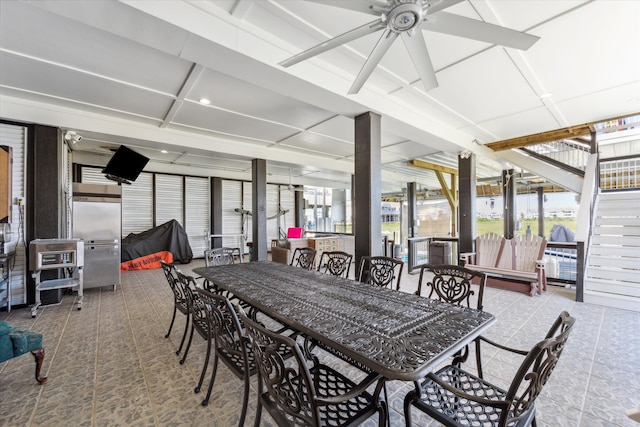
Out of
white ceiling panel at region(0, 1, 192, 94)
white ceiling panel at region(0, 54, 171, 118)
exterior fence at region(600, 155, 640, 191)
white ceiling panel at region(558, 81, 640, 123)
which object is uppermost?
white ceiling panel at region(558, 81, 640, 123)

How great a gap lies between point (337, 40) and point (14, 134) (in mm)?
5113

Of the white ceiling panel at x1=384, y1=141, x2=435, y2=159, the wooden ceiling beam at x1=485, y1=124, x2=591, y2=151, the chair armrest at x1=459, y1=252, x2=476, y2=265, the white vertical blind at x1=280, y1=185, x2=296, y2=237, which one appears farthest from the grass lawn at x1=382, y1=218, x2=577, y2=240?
the chair armrest at x1=459, y1=252, x2=476, y2=265

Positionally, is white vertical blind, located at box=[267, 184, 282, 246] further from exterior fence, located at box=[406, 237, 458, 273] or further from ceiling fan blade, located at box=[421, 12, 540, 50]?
ceiling fan blade, located at box=[421, 12, 540, 50]

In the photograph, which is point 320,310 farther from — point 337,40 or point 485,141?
point 485,141

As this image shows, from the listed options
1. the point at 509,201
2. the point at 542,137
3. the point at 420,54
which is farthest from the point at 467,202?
the point at 420,54

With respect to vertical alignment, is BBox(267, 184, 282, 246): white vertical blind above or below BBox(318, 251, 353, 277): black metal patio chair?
above

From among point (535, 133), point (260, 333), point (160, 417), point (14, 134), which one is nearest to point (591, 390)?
point (260, 333)

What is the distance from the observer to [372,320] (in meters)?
1.66

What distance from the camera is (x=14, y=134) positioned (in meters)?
4.00

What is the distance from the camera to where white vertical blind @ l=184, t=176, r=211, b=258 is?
877cm

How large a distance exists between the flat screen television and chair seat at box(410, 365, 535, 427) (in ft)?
20.6

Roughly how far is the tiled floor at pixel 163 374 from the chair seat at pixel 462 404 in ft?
1.69

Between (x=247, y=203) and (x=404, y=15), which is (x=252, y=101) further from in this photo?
(x=247, y=203)

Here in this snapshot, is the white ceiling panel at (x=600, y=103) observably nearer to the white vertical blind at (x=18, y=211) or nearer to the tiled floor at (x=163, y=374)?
the tiled floor at (x=163, y=374)
